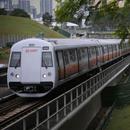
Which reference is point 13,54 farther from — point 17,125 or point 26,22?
point 26,22

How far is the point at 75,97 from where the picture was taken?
20500 mm

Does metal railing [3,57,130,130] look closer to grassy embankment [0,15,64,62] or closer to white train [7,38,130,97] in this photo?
white train [7,38,130,97]

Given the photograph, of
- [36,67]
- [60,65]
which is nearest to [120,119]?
[60,65]

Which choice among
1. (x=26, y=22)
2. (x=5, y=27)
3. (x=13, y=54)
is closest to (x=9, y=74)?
(x=13, y=54)

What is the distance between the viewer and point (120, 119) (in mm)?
24516

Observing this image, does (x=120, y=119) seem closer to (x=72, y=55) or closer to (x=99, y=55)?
(x=72, y=55)

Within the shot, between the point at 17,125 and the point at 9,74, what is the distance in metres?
12.0

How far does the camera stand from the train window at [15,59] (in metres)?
23.8

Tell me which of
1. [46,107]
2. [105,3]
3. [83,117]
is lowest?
[83,117]

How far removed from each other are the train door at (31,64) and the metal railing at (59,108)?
218 cm

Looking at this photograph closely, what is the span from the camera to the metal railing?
43.5ft

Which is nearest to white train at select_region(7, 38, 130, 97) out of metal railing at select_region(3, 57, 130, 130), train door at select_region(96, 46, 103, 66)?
metal railing at select_region(3, 57, 130, 130)

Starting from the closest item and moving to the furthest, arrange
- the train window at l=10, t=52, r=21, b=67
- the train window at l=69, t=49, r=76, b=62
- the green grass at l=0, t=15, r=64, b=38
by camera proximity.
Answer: the train window at l=10, t=52, r=21, b=67 → the train window at l=69, t=49, r=76, b=62 → the green grass at l=0, t=15, r=64, b=38

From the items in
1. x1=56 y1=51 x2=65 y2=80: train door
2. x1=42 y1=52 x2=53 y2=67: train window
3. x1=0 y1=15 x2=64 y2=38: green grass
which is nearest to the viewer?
x1=42 y1=52 x2=53 y2=67: train window
